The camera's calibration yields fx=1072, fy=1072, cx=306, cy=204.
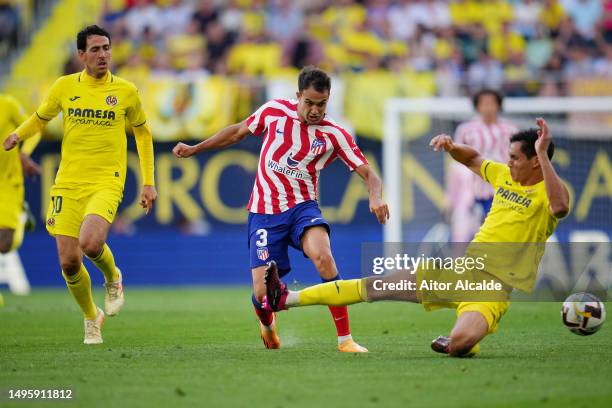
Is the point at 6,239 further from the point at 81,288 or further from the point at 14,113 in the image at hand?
the point at 81,288

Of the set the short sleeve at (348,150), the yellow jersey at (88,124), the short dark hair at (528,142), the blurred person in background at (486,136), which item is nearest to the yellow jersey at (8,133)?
the yellow jersey at (88,124)

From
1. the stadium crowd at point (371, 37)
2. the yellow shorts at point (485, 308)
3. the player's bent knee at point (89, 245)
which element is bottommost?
the yellow shorts at point (485, 308)

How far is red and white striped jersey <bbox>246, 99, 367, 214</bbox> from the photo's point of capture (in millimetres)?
9578

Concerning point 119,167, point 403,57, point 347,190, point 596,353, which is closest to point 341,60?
point 403,57

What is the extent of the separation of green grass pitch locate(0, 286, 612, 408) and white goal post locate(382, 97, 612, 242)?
479cm

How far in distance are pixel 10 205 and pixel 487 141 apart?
6535 millimetres

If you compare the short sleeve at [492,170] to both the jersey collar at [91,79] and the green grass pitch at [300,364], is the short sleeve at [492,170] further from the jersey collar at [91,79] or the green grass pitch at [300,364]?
the jersey collar at [91,79]

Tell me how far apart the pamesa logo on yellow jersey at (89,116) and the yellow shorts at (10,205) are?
12.0 ft

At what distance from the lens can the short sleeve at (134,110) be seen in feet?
33.8

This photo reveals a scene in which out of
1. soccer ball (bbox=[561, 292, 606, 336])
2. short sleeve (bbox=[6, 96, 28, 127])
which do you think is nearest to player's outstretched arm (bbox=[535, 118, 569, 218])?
soccer ball (bbox=[561, 292, 606, 336])

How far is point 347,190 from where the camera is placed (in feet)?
67.6

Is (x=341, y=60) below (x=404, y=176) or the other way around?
the other way around

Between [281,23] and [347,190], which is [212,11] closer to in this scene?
[281,23]

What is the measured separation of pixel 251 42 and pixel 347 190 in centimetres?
415
